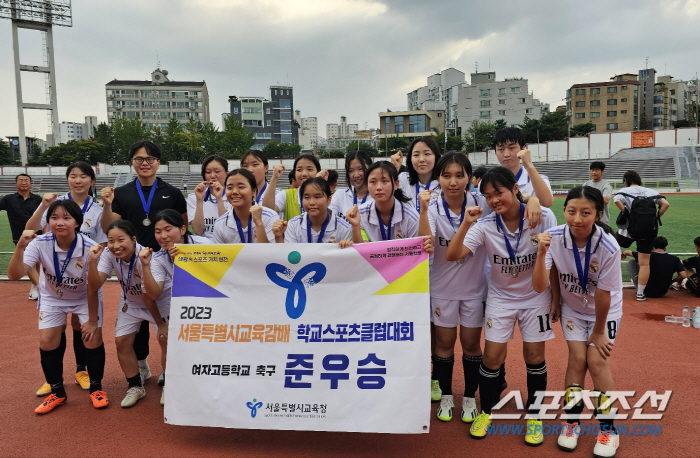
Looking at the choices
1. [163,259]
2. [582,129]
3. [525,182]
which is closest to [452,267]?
[525,182]

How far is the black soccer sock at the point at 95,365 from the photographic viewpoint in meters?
4.29

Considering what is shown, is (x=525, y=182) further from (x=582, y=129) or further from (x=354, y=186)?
(x=582, y=129)

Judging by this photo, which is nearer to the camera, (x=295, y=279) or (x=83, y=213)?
(x=295, y=279)

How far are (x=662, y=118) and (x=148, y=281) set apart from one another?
9550cm

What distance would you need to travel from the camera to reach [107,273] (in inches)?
164

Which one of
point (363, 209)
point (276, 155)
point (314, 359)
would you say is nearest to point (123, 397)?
point (314, 359)

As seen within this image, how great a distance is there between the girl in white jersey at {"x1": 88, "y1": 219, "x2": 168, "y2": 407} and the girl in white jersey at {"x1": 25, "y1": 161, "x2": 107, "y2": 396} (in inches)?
26.0

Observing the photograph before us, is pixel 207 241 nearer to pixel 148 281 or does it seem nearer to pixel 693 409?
pixel 148 281

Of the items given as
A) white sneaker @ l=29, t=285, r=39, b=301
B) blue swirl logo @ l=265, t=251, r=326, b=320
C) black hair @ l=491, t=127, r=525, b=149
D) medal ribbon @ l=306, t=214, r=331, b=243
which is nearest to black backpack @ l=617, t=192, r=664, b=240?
black hair @ l=491, t=127, r=525, b=149

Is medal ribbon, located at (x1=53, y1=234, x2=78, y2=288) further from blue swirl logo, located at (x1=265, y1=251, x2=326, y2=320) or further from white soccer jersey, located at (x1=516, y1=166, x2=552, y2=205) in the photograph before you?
white soccer jersey, located at (x1=516, y1=166, x2=552, y2=205)

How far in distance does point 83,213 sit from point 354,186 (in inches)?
116

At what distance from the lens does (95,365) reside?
4.30 meters

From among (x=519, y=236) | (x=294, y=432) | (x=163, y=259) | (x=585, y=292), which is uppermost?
(x=519, y=236)

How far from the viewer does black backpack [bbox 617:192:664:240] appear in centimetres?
731
